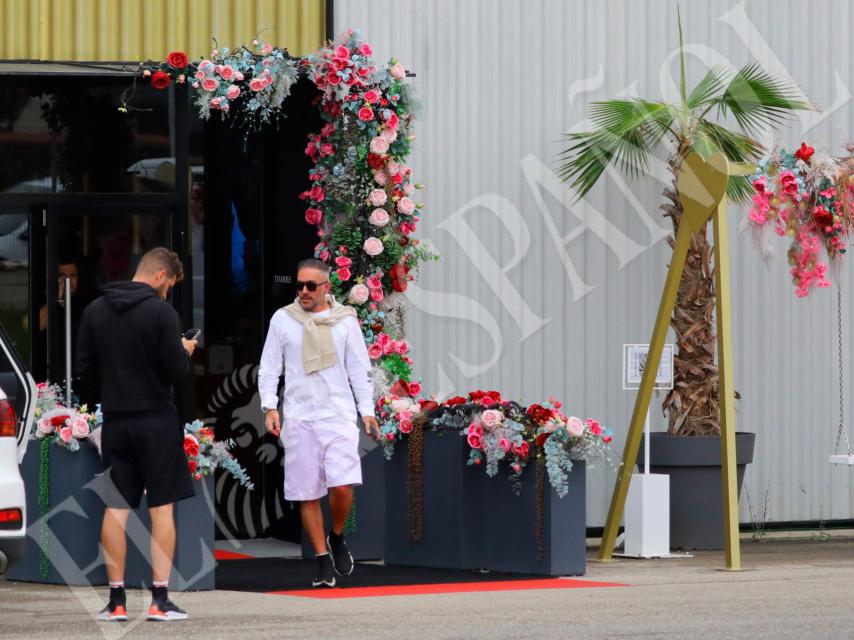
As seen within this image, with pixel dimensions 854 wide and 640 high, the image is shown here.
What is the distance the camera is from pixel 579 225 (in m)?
14.0

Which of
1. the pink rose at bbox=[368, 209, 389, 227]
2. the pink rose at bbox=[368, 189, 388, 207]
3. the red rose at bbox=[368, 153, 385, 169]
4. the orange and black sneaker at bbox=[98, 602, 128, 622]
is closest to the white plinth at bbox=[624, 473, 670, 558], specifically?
the pink rose at bbox=[368, 209, 389, 227]

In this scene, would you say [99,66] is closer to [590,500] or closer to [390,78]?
[390,78]

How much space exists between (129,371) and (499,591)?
2643mm

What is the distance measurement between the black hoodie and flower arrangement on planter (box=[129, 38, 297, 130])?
3.22 m

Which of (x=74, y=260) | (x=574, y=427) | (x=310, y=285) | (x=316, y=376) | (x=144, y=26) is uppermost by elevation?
(x=144, y=26)

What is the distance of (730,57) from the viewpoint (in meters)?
14.3

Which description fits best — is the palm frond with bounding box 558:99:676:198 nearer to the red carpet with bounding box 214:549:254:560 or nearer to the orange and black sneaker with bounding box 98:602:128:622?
the red carpet with bounding box 214:549:254:560

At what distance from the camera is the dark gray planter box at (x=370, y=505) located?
1212 cm

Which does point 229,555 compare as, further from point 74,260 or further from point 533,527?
point 533,527

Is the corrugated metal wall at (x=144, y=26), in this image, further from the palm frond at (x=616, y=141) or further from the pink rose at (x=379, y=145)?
the palm frond at (x=616, y=141)

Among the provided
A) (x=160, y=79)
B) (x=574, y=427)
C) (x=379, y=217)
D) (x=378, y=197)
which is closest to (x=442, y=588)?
(x=574, y=427)

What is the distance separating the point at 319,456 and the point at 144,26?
4028 millimetres

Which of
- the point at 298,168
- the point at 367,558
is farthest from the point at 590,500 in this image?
the point at 298,168

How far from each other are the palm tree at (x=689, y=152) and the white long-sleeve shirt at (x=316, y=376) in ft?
12.0
